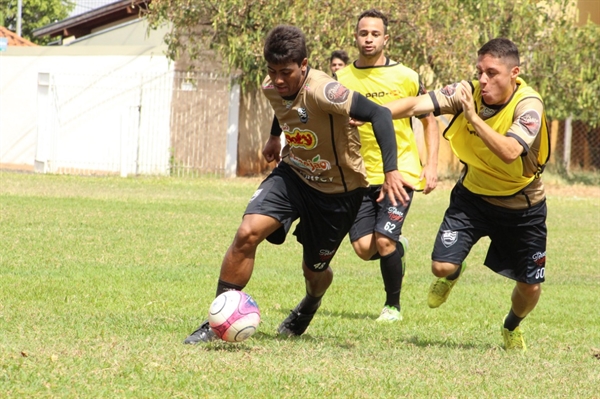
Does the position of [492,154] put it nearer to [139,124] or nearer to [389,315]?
[389,315]

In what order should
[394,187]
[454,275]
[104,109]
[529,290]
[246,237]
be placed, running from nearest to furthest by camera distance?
[394,187]
[246,237]
[529,290]
[454,275]
[104,109]

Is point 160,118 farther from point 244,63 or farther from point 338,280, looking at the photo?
point 338,280

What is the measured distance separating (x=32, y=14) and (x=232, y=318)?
42105 mm

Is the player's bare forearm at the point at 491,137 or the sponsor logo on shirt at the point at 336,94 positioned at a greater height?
the sponsor logo on shirt at the point at 336,94

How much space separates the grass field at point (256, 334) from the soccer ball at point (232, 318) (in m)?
0.13

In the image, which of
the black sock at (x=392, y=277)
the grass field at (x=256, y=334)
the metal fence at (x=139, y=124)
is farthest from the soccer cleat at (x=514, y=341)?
the metal fence at (x=139, y=124)

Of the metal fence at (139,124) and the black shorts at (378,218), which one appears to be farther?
the metal fence at (139,124)

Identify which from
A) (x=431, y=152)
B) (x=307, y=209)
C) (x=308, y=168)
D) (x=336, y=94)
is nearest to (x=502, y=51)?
(x=336, y=94)

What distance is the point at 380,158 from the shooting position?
8.12 meters

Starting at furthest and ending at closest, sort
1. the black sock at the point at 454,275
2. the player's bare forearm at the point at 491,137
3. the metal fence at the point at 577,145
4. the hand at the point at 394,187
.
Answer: the metal fence at the point at 577,145 → the black sock at the point at 454,275 → the player's bare forearm at the point at 491,137 → the hand at the point at 394,187

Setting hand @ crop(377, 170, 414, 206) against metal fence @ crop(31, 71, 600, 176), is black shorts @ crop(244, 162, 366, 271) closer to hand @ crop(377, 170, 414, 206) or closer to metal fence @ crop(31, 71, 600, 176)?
hand @ crop(377, 170, 414, 206)

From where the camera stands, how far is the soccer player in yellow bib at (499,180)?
6434 mm

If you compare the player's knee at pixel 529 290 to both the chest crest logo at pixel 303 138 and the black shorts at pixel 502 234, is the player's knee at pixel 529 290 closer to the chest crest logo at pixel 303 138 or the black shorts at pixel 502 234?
the black shorts at pixel 502 234

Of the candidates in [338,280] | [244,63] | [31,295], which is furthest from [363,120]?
[244,63]
